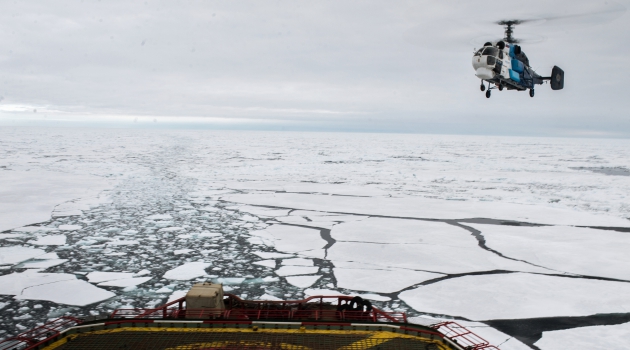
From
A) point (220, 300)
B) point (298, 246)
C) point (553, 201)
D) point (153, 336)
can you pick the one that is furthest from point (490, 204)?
point (153, 336)

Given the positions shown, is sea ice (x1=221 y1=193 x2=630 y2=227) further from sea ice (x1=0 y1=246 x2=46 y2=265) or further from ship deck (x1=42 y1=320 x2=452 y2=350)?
ship deck (x1=42 y1=320 x2=452 y2=350)

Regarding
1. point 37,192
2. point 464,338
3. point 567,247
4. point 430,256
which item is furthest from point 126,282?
point 37,192

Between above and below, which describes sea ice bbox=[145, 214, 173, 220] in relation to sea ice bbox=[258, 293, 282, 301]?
above

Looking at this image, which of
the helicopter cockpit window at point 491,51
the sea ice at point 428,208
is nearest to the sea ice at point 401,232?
the sea ice at point 428,208

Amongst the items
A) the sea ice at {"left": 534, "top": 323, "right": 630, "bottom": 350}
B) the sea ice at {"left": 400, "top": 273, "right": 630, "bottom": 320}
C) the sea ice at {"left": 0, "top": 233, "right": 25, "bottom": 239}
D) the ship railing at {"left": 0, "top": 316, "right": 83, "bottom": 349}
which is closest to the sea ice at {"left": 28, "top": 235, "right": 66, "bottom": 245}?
the sea ice at {"left": 0, "top": 233, "right": 25, "bottom": 239}

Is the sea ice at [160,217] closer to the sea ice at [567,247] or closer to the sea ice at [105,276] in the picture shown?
the sea ice at [105,276]

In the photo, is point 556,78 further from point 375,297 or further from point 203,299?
point 203,299
